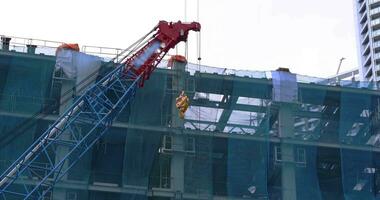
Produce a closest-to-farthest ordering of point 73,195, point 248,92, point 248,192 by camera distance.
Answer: point 73,195 < point 248,192 < point 248,92

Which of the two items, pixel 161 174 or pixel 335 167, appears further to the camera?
pixel 335 167

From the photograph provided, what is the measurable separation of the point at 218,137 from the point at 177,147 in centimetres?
269

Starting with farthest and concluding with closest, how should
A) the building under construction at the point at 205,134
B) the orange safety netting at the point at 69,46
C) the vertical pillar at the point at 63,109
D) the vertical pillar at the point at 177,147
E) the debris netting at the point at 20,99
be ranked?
the orange safety netting at the point at 69,46
the vertical pillar at the point at 177,147
the building under construction at the point at 205,134
the debris netting at the point at 20,99
the vertical pillar at the point at 63,109

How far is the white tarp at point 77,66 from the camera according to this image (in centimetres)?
4106

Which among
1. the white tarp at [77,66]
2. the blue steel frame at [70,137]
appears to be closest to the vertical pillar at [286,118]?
the blue steel frame at [70,137]

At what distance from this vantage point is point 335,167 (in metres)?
46.9

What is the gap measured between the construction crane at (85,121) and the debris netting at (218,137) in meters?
0.74

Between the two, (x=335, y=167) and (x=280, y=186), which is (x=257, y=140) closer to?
(x=280, y=186)

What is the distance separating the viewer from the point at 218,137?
4234cm

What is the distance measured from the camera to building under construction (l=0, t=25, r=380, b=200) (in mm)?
39594

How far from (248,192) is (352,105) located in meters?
9.69

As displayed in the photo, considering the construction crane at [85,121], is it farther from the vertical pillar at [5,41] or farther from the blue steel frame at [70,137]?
the vertical pillar at [5,41]

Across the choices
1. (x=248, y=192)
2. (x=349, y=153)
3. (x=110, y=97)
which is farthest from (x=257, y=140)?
(x=110, y=97)

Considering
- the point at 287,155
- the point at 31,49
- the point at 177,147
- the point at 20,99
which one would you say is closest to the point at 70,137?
the point at 20,99
